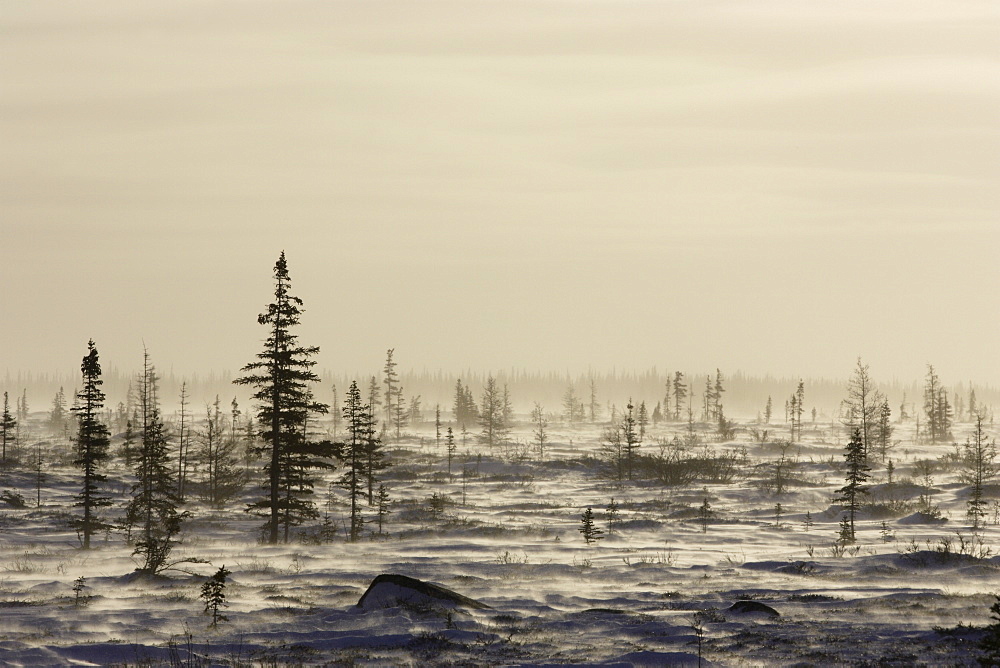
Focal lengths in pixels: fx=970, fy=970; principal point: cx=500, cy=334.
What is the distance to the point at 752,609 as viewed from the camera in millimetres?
19281

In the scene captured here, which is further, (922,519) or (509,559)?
(922,519)

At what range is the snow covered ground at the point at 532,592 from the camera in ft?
52.9

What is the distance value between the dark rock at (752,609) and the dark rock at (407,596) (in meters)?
5.08

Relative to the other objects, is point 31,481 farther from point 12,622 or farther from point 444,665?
point 444,665

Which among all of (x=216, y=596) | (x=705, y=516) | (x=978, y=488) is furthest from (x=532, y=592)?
(x=978, y=488)

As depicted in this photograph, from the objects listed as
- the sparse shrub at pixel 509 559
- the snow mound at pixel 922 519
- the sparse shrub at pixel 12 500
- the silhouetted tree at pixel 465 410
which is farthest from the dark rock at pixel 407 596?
the silhouetted tree at pixel 465 410

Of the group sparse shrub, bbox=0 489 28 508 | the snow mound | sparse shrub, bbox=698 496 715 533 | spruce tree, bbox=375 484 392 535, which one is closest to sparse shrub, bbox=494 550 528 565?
spruce tree, bbox=375 484 392 535

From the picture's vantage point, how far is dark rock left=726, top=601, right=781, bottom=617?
1906cm

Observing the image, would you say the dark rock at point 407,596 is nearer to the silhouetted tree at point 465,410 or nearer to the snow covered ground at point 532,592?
the snow covered ground at point 532,592

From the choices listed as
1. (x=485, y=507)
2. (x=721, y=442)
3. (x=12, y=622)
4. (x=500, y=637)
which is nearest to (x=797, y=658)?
(x=500, y=637)

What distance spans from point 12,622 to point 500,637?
939cm

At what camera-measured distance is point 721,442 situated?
10669 centimetres

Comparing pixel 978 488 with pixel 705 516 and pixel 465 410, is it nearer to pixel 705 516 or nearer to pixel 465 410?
pixel 705 516

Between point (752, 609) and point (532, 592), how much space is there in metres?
5.34
